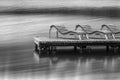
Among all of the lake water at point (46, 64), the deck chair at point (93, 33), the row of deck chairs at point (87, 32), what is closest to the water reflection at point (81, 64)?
the lake water at point (46, 64)

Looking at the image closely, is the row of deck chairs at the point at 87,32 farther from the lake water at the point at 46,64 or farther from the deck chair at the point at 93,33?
the lake water at the point at 46,64

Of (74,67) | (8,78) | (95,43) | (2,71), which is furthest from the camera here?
(95,43)

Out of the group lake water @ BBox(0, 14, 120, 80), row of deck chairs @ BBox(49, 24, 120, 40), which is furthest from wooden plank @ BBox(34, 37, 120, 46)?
lake water @ BBox(0, 14, 120, 80)

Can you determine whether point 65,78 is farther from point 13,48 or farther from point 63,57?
point 13,48

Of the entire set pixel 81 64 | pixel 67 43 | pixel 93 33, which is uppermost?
pixel 93 33

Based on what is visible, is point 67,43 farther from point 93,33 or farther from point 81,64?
point 81,64

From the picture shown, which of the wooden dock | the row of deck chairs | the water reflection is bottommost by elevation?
the water reflection

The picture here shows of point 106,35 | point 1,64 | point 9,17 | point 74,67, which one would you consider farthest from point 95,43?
point 9,17

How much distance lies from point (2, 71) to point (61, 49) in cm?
404

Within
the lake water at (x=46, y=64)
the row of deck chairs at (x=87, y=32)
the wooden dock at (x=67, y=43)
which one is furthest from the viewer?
the row of deck chairs at (x=87, y=32)

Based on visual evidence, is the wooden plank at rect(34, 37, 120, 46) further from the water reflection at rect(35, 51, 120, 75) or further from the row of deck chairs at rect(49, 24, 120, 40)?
the water reflection at rect(35, 51, 120, 75)

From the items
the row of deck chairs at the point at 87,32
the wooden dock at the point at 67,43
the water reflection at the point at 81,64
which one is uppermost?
the row of deck chairs at the point at 87,32

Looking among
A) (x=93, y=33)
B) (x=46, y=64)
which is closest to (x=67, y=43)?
(x=93, y=33)

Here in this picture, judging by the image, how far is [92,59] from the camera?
12562 millimetres
